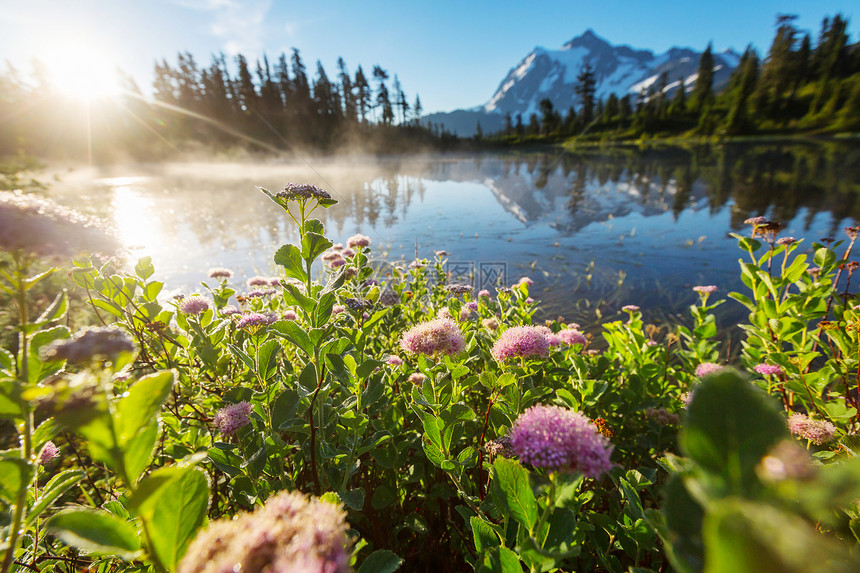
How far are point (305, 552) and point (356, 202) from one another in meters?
13.1

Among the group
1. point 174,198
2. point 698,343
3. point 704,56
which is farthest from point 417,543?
point 704,56

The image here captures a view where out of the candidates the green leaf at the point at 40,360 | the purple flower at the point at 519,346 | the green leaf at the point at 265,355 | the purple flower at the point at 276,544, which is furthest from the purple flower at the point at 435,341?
the green leaf at the point at 40,360

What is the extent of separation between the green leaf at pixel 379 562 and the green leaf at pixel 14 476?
647 mm

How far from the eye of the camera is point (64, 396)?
0.49m

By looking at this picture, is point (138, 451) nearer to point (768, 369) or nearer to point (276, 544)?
point (276, 544)

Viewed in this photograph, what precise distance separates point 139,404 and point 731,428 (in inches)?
34.2

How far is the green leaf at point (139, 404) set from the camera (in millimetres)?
535

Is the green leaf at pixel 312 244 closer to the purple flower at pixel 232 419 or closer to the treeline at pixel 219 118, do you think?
the purple flower at pixel 232 419

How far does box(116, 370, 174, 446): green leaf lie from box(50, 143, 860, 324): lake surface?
1801 mm

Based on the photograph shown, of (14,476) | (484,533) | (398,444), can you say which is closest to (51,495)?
(14,476)

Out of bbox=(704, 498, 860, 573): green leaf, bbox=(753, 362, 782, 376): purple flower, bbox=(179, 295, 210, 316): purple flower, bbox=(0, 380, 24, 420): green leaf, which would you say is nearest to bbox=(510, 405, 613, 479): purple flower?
bbox=(704, 498, 860, 573): green leaf

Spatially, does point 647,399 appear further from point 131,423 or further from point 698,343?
point 131,423

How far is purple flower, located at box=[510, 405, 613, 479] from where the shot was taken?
77 cm

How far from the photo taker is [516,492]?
86 cm
